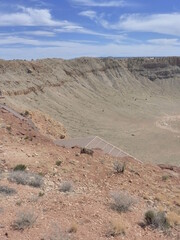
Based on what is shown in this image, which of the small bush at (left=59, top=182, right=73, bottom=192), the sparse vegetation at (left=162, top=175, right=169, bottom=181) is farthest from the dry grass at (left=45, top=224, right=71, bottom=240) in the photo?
the sparse vegetation at (left=162, top=175, right=169, bottom=181)

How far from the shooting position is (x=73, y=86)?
7294 centimetres

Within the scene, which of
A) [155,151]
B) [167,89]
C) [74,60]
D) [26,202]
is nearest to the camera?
[26,202]

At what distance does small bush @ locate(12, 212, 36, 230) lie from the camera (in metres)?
8.64

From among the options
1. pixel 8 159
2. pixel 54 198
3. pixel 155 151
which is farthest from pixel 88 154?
pixel 155 151

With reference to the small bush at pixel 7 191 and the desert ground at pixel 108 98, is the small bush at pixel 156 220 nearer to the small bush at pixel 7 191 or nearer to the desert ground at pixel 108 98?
the small bush at pixel 7 191

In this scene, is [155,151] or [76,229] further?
[155,151]

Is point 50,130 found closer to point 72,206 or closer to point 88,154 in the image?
point 88,154

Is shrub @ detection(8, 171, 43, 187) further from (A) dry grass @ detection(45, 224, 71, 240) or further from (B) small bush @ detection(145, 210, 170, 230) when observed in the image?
(B) small bush @ detection(145, 210, 170, 230)

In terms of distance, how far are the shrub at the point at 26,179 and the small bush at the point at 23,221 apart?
2.63 m

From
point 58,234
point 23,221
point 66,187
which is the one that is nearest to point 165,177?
point 66,187

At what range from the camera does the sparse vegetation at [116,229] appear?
29.5ft

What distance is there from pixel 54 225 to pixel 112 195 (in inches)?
115

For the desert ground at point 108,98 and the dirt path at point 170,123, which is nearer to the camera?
the desert ground at point 108,98

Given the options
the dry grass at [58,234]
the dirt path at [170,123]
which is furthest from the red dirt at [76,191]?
the dirt path at [170,123]
